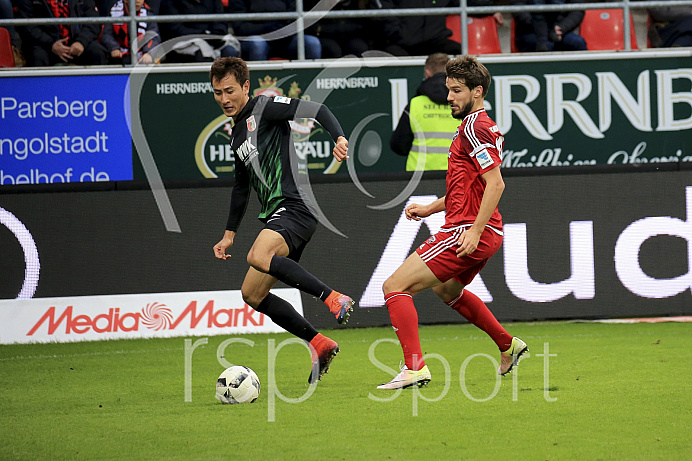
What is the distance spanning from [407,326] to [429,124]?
4512 millimetres

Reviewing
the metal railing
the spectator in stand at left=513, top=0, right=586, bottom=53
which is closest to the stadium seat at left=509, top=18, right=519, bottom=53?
the spectator in stand at left=513, top=0, right=586, bottom=53

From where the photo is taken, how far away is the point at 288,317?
6.54 meters

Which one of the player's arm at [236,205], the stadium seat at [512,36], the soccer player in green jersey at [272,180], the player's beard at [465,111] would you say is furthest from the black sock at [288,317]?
the stadium seat at [512,36]

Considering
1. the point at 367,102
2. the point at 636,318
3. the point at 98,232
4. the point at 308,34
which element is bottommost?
the point at 636,318

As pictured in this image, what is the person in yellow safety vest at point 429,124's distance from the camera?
33.2 feet

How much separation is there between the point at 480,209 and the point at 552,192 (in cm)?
417

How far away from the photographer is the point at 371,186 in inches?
384

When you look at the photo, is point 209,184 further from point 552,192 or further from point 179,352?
point 552,192

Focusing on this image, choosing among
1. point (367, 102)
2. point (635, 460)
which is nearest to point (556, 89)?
point (367, 102)

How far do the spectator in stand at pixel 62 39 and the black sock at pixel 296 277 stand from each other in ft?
21.4

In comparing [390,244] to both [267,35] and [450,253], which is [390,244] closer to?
[450,253]

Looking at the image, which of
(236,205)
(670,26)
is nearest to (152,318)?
(236,205)

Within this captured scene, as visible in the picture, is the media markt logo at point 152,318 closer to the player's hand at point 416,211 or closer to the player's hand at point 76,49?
the player's hand at point 416,211

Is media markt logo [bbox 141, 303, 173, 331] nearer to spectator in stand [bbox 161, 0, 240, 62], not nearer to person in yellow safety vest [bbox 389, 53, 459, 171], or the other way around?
person in yellow safety vest [bbox 389, 53, 459, 171]
